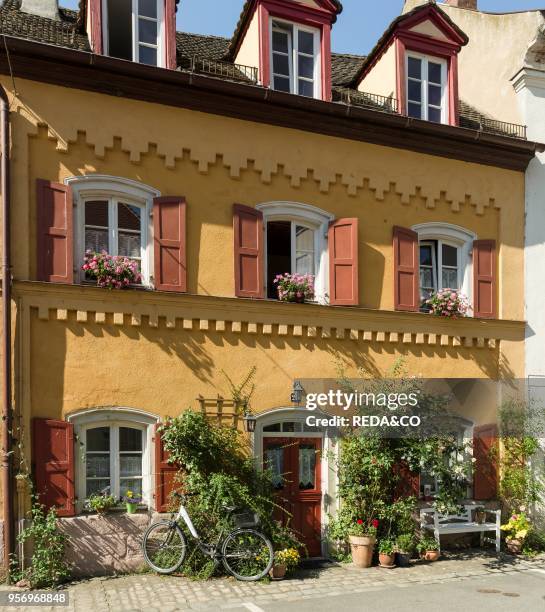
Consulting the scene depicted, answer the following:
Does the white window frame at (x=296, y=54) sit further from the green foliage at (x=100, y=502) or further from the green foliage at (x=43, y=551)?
the green foliage at (x=43, y=551)

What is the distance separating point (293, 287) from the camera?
34.8 ft

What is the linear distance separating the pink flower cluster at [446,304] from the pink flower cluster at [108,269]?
17.2ft

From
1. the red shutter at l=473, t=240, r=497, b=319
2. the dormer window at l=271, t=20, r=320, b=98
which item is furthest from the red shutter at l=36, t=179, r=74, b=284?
the red shutter at l=473, t=240, r=497, b=319

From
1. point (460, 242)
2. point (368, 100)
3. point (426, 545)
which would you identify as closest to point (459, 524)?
point (426, 545)

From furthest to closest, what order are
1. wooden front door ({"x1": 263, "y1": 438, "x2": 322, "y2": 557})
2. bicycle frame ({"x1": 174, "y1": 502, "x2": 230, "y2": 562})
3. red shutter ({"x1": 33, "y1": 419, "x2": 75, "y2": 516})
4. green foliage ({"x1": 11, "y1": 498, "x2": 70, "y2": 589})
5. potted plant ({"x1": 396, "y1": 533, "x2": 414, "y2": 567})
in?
wooden front door ({"x1": 263, "y1": 438, "x2": 322, "y2": 557}) < potted plant ({"x1": 396, "y1": 533, "x2": 414, "y2": 567}) < bicycle frame ({"x1": 174, "y1": 502, "x2": 230, "y2": 562}) < red shutter ({"x1": 33, "y1": 419, "x2": 75, "y2": 516}) < green foliage ({"x1": 11, "y1": 498, "x2": 70, "y2": 589})

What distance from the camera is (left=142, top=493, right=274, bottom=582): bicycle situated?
917 centimetres

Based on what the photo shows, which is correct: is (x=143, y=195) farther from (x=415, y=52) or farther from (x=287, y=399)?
(x=415, y=52)

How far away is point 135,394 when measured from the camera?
965cm

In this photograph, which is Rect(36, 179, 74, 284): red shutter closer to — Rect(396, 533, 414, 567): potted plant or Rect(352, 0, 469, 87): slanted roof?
Rect(396, 533, 414, 567): potted plant

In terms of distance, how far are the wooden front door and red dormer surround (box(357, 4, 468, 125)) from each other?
20.2 ft

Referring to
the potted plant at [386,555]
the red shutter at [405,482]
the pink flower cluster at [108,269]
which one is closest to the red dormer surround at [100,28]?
the pink flower cluster at [108,269]

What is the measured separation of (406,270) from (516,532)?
4.71 metres

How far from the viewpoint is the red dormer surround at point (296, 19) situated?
11078 mm

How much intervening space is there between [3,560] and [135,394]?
2.69 meters
